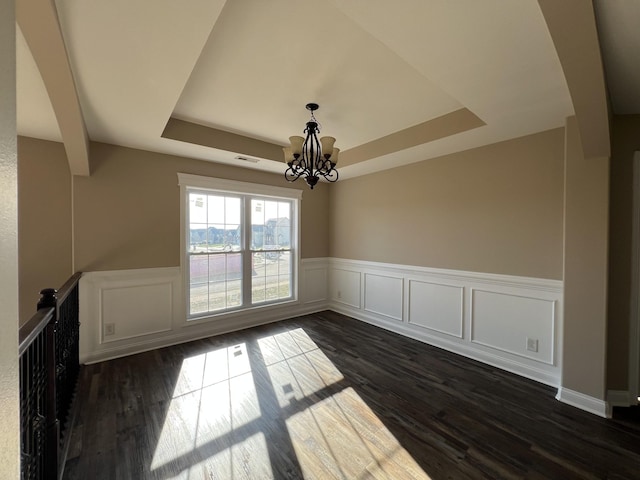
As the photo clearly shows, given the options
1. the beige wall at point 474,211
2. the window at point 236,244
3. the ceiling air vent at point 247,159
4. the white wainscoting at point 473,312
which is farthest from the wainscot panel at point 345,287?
the ceiling air vent at point 247,159

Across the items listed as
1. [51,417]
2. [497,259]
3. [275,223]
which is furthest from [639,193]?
[51,417]

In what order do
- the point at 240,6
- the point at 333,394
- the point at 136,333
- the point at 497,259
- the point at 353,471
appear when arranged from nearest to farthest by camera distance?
the point at 240,6
the point at 353,471
the point at 333,394
the point at 497,259
the point at 136,333

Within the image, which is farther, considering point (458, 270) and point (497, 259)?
point (458, 270)

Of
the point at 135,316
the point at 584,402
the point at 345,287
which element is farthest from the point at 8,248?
the point at 345,287

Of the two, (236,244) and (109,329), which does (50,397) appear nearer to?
(109,329)

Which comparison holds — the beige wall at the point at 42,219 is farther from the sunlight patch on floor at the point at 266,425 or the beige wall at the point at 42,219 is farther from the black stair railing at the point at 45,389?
the sunlight patch on floor at the point at 266,425

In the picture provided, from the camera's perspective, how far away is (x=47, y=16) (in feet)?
4.53

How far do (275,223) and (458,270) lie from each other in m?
2.84

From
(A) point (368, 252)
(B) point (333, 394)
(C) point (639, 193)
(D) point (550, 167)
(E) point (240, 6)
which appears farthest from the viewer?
(A) point (368, 252)

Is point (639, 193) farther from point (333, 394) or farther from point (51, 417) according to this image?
point (51, 417)

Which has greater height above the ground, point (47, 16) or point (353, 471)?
point (47, 16)

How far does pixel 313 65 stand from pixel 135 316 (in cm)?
336

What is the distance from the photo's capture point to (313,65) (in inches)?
82.7

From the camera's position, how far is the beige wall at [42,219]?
292 cm
